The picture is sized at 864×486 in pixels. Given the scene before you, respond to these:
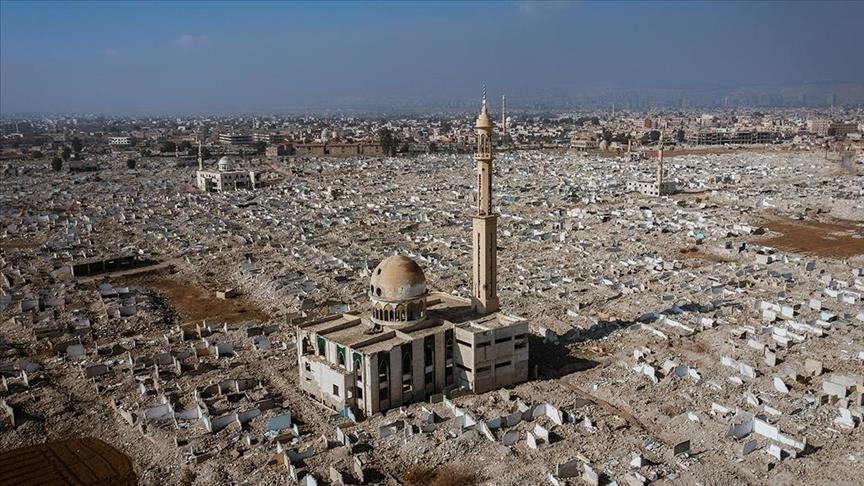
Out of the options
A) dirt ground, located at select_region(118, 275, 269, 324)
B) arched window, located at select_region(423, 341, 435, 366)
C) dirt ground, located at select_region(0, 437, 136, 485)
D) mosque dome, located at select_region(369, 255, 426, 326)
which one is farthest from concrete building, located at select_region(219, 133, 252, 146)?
dirt ground, located at select_region(0, 437, 136, 485)

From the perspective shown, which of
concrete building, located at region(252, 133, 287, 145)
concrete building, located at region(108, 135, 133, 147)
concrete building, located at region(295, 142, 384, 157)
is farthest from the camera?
concrete building, located at region(252, 133, 287, 145)

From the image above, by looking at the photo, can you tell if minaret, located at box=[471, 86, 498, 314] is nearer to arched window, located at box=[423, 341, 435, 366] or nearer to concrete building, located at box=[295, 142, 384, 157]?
arched window, located at box=[423, 341, 435, 366]

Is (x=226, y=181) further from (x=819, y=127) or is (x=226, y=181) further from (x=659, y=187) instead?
(x=819, y=127)

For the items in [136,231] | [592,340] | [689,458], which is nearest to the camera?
[689,458]

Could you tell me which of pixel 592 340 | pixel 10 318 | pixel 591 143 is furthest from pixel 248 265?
pixel 591 143

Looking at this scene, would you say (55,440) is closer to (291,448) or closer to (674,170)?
(291,448)

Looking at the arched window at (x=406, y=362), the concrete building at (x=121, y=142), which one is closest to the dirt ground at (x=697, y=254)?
the arched window at (x=406, y=362)
